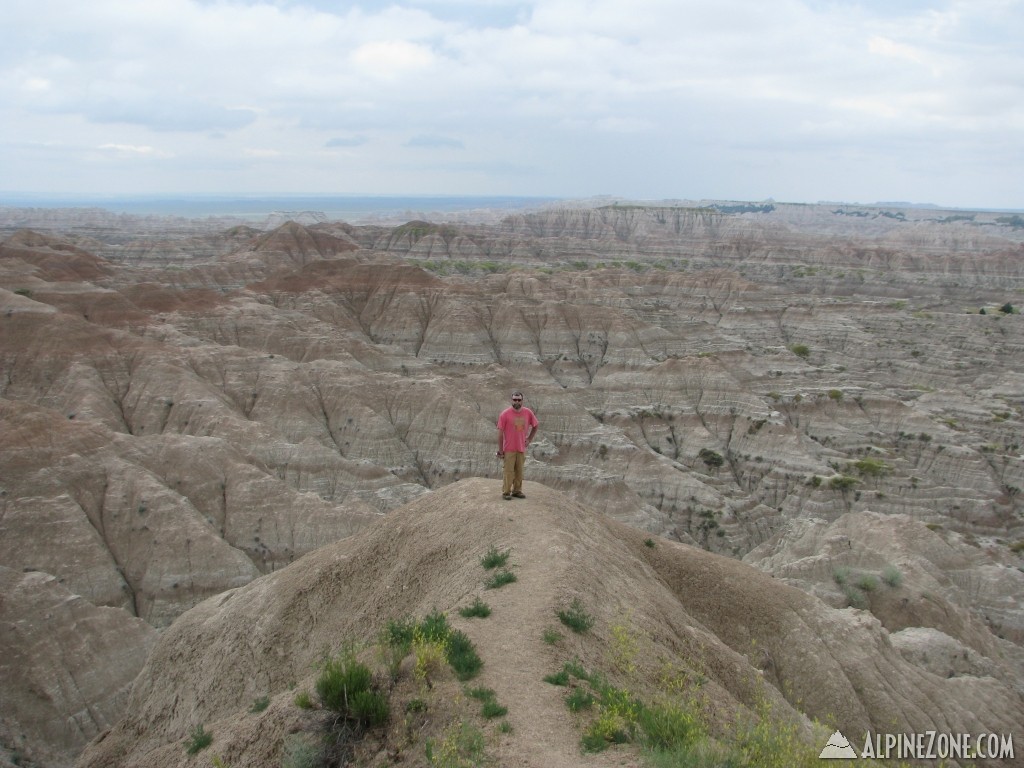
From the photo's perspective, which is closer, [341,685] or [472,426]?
[341,685]

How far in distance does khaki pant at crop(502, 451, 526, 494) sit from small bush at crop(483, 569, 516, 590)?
355cm

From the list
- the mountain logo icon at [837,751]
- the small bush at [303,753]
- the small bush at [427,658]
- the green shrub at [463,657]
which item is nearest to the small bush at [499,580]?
the green shrub at [463,657]

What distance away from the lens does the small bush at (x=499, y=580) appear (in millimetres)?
12023

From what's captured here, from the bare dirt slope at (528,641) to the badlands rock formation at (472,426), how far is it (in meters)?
7.31

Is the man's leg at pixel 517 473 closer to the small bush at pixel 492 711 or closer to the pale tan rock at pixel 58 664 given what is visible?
the small bush at pixel 492 711

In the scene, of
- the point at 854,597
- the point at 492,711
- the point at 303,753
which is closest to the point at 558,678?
the point at 492,711

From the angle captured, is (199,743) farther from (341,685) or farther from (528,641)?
(528,641)

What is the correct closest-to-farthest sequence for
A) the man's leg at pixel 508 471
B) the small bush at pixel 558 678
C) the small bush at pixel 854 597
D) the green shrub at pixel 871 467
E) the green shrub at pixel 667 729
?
the green shrub at pixel 667 729 → the small bush at pixel 558 678 → the man's leg at pixel 508 471 → the small bush at pixel 854 597 → the green shrub at pixel 871 467

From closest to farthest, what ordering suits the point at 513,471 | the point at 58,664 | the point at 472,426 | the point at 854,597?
the point at 513,471
the point at 58,664
the point at 854,597
the point at 472,426

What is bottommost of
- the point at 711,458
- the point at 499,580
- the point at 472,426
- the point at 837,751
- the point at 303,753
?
the point at 711,458

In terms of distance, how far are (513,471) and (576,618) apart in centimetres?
529

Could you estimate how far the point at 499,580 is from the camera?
12.1m

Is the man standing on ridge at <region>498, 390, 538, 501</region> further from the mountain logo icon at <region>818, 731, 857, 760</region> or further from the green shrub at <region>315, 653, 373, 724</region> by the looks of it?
the mountain logo icon at <region>818, 731, 857, 760</region>

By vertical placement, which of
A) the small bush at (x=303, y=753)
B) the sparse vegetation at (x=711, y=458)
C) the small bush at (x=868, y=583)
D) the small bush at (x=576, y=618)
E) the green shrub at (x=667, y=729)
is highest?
the green shrub at (x=667, y=729)
